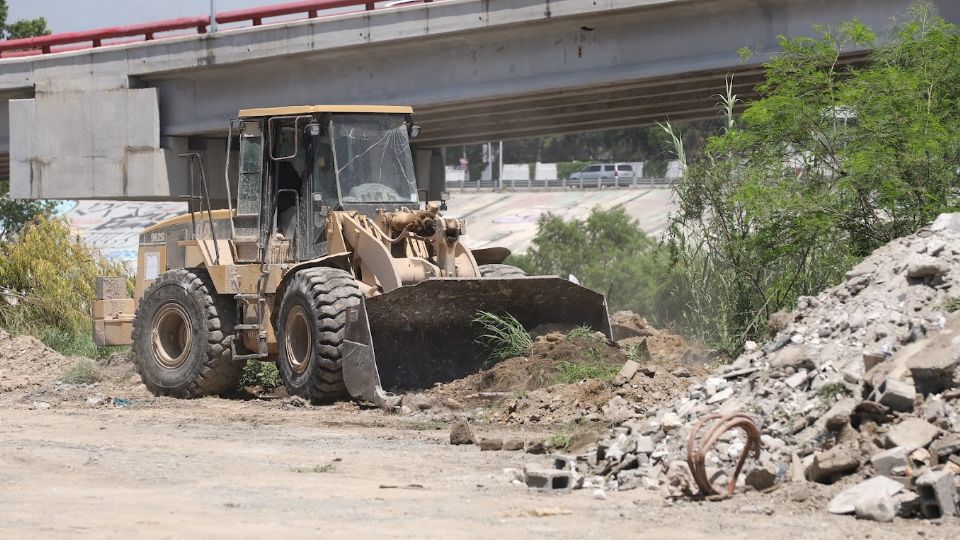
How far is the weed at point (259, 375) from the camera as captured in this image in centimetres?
1625

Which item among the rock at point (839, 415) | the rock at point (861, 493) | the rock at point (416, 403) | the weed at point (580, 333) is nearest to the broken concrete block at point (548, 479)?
the rock at point (839, 415)

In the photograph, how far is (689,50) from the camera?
23531mm

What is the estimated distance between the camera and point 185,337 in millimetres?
16281

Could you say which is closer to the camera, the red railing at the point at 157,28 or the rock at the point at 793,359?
the rock at the point at 793,359

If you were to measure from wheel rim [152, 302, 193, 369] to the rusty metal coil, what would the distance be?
8.86m

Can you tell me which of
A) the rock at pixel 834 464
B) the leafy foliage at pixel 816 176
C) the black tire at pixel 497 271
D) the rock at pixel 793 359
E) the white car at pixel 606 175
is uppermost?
the white car at pixel 606 175

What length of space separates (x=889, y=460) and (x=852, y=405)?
755mm

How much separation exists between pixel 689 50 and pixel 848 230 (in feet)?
31.9

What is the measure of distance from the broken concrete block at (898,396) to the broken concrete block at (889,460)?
18.8 inches

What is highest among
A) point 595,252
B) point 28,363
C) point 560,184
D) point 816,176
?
point 560,184

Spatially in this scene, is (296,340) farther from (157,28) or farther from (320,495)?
(157,28)

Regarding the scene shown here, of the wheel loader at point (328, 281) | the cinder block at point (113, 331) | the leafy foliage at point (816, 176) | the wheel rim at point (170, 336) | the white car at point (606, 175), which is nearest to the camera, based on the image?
the leafy foliage at point (816, 176)

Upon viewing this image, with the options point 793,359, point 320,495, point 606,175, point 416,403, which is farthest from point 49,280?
point 606,175

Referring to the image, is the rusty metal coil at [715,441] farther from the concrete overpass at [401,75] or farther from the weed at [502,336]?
the concrete overpass at [401,75]
